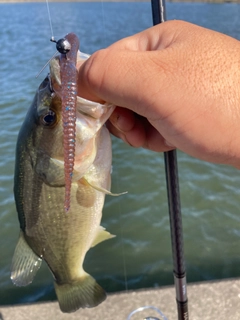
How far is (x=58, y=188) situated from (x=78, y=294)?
26.2 inches

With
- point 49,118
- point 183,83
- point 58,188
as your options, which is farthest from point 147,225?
point 183,83

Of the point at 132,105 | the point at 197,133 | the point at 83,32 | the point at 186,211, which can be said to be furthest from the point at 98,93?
the point at 83,32

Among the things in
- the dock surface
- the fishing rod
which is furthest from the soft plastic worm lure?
the dock surface

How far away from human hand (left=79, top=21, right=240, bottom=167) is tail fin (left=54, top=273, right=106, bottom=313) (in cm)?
108

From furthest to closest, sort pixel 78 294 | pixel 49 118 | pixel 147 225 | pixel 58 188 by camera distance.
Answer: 1. pixel 147 225
2. pixel 78 294
3. pixel 58 188
4. pixel 49 118

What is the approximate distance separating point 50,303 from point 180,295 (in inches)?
41.0

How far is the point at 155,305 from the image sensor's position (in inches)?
99.0

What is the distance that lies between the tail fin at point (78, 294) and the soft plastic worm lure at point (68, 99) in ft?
2.93

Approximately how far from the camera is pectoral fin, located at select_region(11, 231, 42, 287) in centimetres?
189

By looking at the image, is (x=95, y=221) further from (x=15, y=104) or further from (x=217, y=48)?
(x=15, y=104)

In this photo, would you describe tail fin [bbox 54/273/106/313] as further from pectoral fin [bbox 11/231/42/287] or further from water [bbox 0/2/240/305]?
water [bbox 0/2/240/305]

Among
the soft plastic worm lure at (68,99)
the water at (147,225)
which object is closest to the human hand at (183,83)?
the soft plastic worm lure at (68,99)

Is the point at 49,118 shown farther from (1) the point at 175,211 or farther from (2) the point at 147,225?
(2) the point at 147,225

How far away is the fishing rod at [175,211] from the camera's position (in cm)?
172
